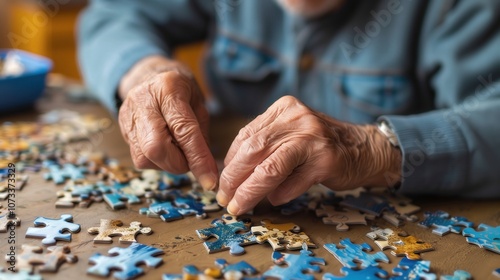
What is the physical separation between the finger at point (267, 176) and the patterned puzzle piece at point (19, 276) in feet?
1.33

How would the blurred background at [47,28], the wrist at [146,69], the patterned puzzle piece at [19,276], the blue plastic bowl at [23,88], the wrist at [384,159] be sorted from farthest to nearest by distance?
the blurred background at [47,28]
the blue plastic bowl at [23,88]
the wrist at [146,69]
the wrist at [384,159]
the patterned puzzle piece at [19,276]

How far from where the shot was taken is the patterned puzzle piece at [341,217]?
1146 mm

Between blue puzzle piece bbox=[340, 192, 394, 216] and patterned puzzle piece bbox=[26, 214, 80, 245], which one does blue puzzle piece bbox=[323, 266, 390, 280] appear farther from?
patterned puzzle piece bbox=[26, 214, 80, 245]

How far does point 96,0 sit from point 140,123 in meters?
1.01

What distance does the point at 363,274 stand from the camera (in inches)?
37.3

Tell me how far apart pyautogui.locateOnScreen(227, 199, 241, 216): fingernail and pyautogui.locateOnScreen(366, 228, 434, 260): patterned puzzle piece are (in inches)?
10.7

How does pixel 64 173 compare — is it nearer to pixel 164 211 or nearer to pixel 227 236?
pixel 164 211

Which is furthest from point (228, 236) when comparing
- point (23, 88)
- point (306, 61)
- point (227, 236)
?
point (23, 88)

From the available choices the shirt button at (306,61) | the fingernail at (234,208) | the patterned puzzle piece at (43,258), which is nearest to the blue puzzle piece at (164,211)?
the fingernail at (234,208)

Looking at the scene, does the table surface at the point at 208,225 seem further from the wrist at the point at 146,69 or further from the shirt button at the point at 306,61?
the shirt button at the point at 306,61

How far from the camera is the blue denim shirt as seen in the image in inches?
51.5

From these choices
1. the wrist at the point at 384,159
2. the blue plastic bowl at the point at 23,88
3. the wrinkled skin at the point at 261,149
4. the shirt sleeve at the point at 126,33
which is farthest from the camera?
the blue plastic bowl at the point at 23,88

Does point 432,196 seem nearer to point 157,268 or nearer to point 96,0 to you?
point 157,268

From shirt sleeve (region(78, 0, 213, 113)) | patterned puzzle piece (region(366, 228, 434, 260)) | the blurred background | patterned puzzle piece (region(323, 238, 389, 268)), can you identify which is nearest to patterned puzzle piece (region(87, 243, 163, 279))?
patterned puzzle piece (region(323, 238, 389, 268))
